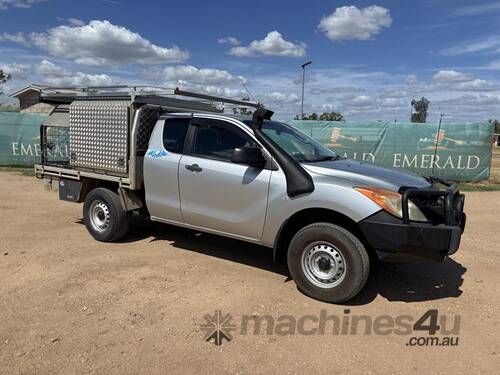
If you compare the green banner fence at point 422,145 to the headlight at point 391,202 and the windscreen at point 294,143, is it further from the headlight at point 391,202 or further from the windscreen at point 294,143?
the headlight at point 391,202

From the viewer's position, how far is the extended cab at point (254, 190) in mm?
4223

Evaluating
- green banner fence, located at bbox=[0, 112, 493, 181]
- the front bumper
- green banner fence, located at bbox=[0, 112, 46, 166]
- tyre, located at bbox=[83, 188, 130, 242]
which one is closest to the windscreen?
the front bumper

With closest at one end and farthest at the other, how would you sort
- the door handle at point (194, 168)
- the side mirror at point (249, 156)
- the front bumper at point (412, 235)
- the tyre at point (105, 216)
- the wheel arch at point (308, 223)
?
the front bumper at point (412, 235) → the wheel arch at point (308, 223) → the side mirror at point (249, 156) → the door handle at point (194, 168) → the tyre at point (105, 216)

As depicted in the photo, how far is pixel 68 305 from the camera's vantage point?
432 cm

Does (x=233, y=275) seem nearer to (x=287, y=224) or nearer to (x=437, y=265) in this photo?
(x=287, y=224)

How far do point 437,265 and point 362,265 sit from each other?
2.08 meters

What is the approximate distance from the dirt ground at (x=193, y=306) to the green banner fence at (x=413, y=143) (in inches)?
306

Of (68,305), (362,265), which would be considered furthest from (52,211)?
(362,265)

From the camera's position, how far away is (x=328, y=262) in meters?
4.48

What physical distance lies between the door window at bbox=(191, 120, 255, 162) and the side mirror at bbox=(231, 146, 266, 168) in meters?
0.26

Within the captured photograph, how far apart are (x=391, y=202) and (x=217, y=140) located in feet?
7.29

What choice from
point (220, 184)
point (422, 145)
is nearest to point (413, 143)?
point (422, 145)

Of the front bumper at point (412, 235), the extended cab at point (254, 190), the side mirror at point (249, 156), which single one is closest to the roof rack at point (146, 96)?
the extended cab at point (254, 190)

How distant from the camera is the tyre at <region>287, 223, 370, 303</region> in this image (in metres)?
4.29
